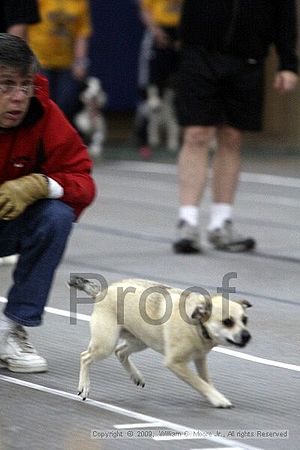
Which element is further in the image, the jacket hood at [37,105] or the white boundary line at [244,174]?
the white boundary line at [244,174]

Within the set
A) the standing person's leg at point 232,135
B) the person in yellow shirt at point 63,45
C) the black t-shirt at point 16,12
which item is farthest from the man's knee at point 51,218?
the person in yellow shirt at point 63,45

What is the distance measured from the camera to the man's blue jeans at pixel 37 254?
18.8ft

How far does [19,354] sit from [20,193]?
2.25 ft

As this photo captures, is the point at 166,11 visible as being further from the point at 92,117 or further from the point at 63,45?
the point at 63,45

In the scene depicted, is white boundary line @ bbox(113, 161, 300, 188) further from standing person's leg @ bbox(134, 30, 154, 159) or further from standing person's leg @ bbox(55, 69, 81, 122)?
standing person's leg @ bbox(55, 69, 81, 122)

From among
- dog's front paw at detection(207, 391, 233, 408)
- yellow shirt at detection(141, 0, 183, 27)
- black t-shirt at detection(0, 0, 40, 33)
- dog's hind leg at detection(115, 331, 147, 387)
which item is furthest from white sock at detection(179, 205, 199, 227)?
yellow shirt at detection(141, 0, 183, 27)

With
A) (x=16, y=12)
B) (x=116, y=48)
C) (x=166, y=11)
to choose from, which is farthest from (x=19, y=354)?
(x=116, y=48)

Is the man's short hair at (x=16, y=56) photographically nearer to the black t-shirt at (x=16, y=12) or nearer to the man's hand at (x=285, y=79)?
the black t-shirt at (x=16, y=12)

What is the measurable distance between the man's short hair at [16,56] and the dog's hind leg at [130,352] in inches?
44.8

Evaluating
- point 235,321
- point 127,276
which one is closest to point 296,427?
point 235,321

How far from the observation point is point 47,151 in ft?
19.1

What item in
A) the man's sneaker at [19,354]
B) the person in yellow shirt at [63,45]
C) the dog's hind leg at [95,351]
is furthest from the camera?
the person in yellow shirt at [63,45]

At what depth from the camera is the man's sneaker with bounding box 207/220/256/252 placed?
8906 mm

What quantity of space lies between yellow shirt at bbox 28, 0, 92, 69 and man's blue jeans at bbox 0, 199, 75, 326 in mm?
6140
